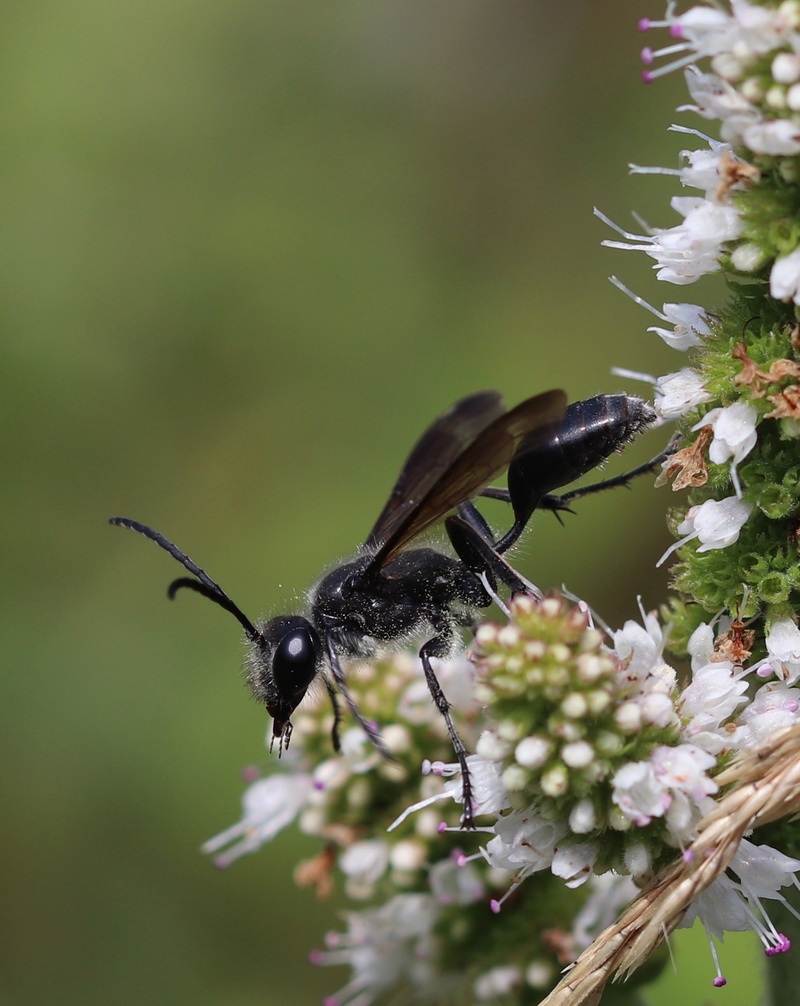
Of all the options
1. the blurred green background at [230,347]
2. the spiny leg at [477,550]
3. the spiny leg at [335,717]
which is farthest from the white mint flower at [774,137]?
the blurred green background at [230,347]

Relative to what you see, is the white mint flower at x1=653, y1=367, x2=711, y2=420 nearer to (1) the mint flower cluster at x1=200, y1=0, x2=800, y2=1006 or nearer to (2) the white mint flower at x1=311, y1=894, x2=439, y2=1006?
(1) the mint flower cluster at x1=200, y1=0, x2=800, y2=1006

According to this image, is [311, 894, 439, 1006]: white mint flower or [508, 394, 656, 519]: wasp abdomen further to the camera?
[311, 894, 439, 1006]: white mint flower

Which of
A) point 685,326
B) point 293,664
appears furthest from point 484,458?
point 293,664

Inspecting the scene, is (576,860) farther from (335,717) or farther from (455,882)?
(335,717)

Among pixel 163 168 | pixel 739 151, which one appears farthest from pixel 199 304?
pixel 739 151

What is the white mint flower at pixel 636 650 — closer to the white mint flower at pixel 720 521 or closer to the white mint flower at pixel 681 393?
the white mint flower at pixel 720 521

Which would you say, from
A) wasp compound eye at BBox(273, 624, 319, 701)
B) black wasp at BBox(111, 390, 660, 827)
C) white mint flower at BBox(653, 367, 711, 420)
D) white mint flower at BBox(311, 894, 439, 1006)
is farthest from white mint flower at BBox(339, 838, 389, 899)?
white mint flower at BBox(653, 367, 711, 420)
